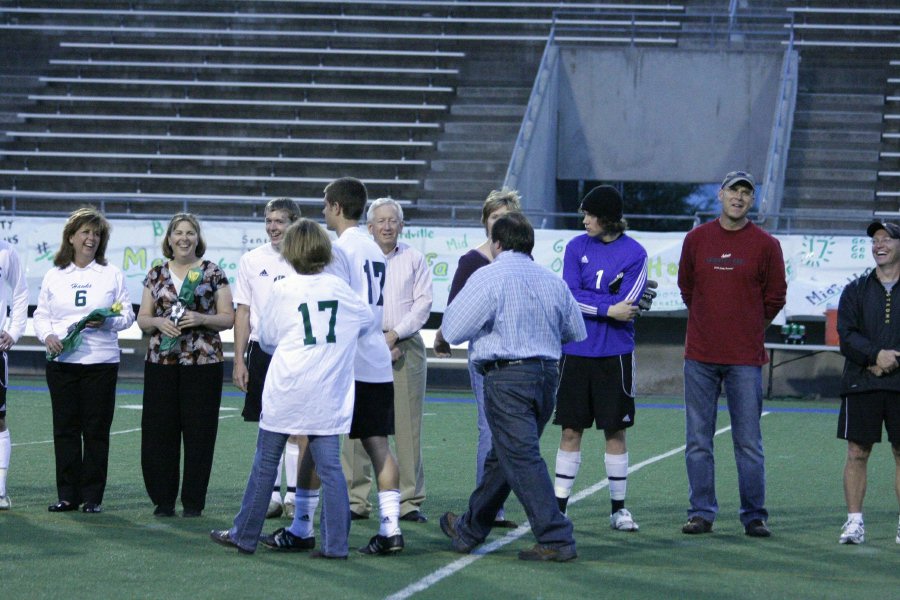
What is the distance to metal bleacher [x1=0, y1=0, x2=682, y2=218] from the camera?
906 inches

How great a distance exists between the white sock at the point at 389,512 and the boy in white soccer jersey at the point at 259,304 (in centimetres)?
129

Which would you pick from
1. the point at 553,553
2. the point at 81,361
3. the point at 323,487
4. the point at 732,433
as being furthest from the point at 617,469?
the point at 81,361

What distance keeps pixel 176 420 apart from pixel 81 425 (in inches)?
23.3

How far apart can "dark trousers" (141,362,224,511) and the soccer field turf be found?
0.87ft

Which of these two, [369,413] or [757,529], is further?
[757,529]

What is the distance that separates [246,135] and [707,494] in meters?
17.6

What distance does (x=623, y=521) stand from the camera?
7.44m

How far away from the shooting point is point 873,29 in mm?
24734

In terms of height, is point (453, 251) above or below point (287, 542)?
above

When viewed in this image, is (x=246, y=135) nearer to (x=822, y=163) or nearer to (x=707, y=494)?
(x=822, y=163)

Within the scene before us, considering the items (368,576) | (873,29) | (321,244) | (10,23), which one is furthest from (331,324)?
(10,23)

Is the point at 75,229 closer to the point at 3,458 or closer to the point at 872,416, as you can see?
the point at 3,458

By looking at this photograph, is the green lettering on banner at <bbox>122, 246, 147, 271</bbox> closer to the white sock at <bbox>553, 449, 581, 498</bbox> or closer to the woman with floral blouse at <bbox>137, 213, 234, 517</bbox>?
the woman with floral blouse at <bbox>137, 213, 234, 517</bbox>

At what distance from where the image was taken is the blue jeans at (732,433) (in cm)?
741
